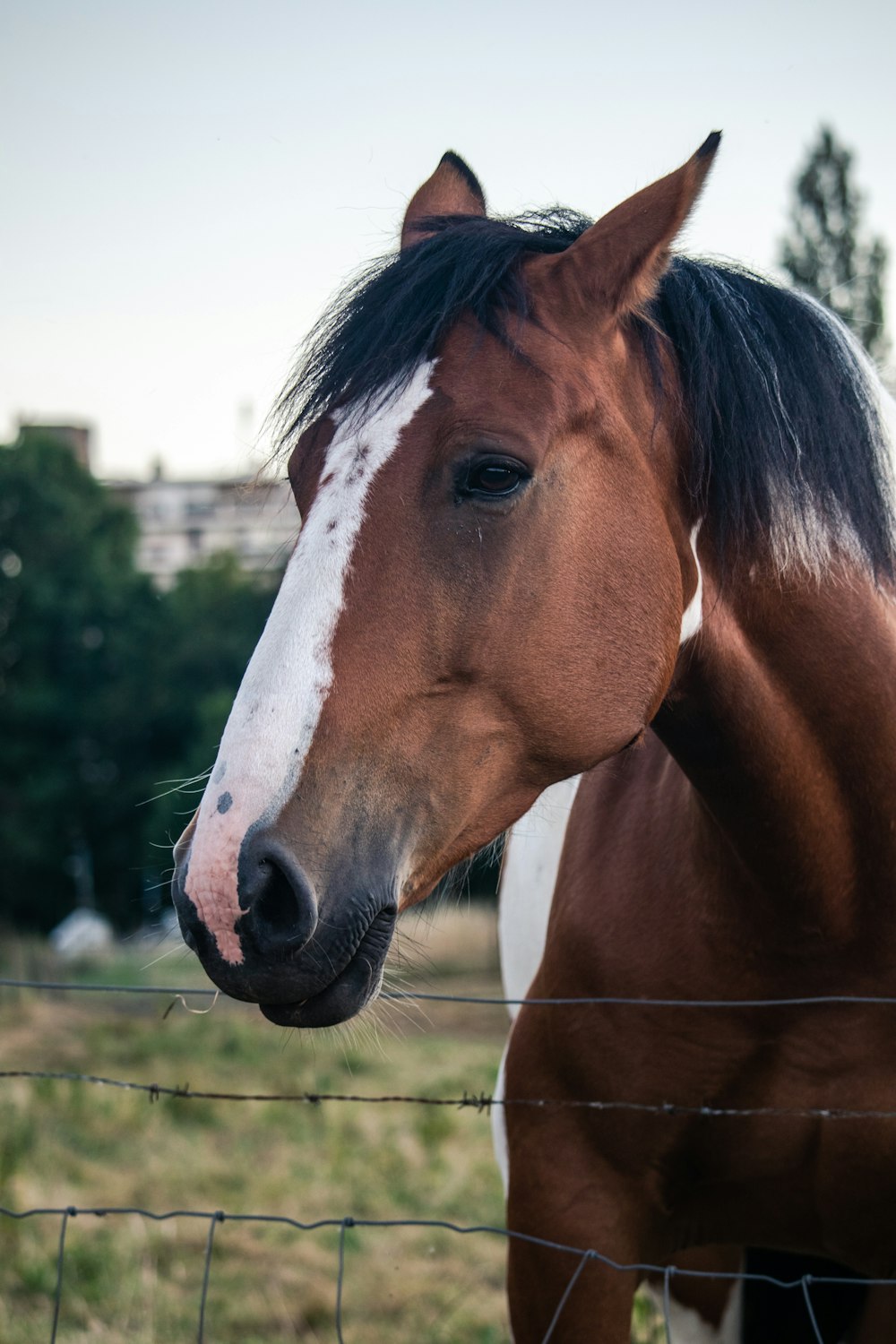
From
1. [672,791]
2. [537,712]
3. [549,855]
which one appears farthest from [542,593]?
[549,855]

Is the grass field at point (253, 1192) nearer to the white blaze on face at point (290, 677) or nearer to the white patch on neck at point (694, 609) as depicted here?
the white blaze on face at point (290, 677)

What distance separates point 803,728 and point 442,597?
724 mm

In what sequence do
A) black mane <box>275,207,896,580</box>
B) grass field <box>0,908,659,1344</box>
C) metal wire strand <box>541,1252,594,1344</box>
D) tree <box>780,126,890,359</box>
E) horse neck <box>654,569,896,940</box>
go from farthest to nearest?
tree <box>780,126,890,359</box> < grass field <box>0,908,659,1344</box> < metal wire strand <box>541,1252,594,1344</box> < horse neck <box>654,569,896,940</box> < black mane <box>275,207,896,580</box>

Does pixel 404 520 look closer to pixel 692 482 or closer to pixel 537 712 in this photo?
pixel 537 712

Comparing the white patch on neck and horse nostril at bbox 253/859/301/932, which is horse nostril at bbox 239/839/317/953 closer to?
horse nostril at bbox 253/859/301/932

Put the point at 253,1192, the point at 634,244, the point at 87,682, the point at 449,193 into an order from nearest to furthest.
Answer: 1. the point at 634,244
2. the point at 449,193
3. the point at 253,1192
4. the point at 87,682

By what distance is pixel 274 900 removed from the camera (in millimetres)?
1563

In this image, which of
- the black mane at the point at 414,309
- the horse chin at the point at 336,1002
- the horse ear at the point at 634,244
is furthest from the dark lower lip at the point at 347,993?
the horse ear at the point at 634,244

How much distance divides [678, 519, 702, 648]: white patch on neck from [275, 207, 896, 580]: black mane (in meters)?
0.04

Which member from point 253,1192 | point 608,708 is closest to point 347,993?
point 608,708

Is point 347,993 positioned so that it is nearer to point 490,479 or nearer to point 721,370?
point 490,479

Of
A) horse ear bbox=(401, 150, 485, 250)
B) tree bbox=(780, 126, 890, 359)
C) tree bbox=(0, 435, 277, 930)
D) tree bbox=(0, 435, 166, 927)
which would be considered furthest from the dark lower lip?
tree bbox=(0, 435, 166, 927)

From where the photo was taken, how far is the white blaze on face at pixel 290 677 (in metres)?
1.54

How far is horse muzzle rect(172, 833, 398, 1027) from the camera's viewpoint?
153 cm
